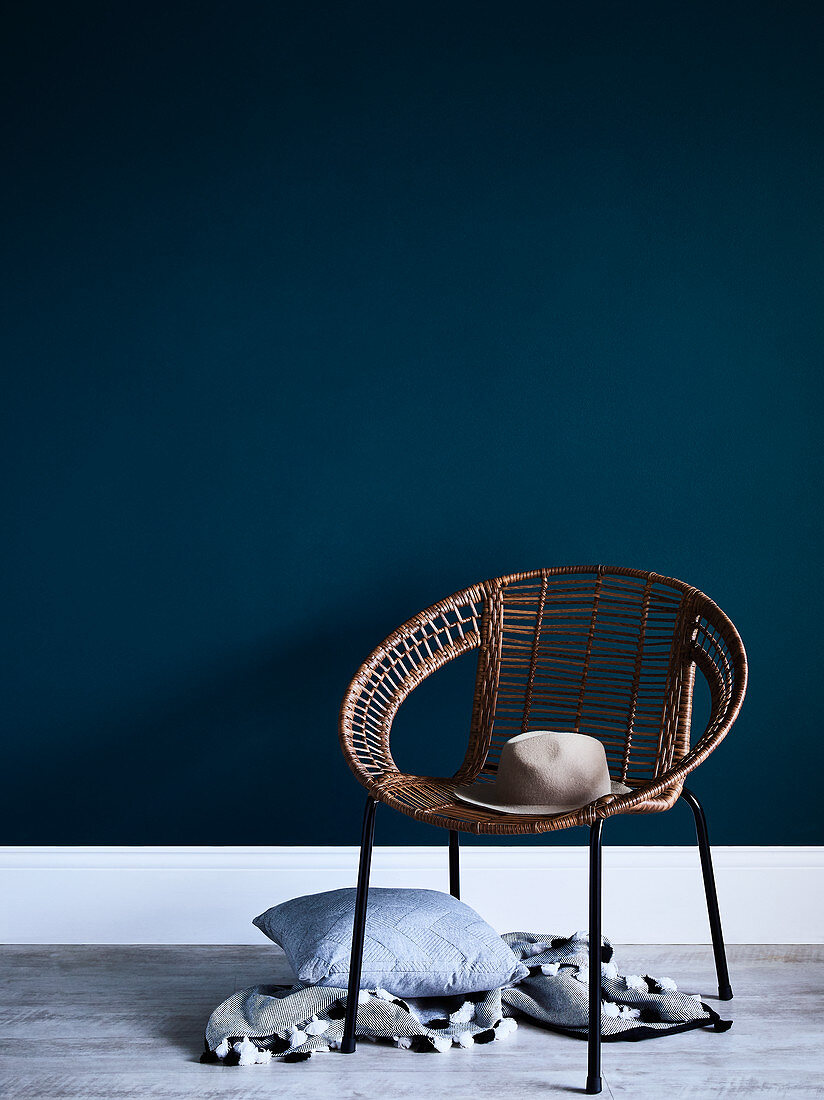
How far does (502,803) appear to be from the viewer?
1811mm

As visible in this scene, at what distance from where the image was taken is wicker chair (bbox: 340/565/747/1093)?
1906 millimetres

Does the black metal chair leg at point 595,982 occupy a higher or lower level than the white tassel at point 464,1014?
higher

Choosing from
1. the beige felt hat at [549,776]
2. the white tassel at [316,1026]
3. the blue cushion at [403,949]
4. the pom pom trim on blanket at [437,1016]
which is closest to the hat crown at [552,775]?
the beige felt hat at [549,776]

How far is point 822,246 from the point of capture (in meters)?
2.32

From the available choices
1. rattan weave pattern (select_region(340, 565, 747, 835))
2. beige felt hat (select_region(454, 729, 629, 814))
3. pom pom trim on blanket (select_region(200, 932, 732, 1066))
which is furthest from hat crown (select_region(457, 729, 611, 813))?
pom pom trim on blanket (select_region(200, 932, 732, 1066))

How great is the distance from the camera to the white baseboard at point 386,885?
2.27 metres

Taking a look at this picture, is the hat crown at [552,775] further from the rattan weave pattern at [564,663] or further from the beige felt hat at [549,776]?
the rattan weave pattern at [564,663]

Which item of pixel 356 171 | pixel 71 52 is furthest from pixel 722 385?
pixel 71 52

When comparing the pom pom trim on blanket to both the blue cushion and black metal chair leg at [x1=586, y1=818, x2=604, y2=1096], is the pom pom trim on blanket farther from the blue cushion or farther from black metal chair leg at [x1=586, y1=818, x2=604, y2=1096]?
black metal chair leg at [x1=586, y1=818, x2=604, y2=1096]

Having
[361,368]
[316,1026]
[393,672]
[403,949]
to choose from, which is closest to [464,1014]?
[403,949]

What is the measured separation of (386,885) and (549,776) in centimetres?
68

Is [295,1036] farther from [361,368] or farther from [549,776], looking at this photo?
[361,368]

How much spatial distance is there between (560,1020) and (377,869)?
0.60 meters

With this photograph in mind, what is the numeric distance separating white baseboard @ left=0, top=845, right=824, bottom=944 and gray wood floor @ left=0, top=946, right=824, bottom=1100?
16 centimetres
